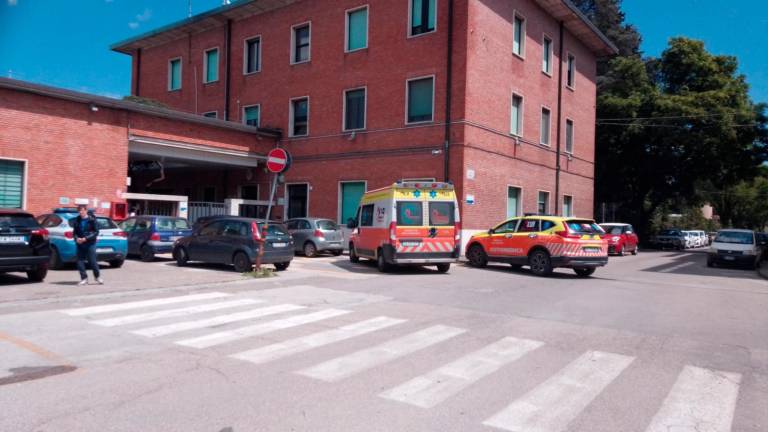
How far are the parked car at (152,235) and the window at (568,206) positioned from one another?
66.5 feet

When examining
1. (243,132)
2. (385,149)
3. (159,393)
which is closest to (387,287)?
(159,393)

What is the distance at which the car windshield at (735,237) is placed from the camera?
22716 millimetres

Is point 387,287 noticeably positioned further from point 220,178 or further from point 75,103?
point 220,178

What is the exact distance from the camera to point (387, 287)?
40.4ft

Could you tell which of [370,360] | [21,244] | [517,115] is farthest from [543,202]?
[370,360]

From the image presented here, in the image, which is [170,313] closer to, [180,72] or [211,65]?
[211,65]

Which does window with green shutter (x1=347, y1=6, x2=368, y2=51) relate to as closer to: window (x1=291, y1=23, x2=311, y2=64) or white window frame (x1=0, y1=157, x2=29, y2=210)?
window (x1=291, y1=23, x2=311, y2=64)

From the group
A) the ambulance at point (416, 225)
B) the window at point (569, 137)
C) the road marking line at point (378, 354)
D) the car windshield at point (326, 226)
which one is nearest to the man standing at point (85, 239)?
the ambulance at point (416, 225)

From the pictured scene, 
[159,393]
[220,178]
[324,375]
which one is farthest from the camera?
[220,178]

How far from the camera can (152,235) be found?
17.0 meters

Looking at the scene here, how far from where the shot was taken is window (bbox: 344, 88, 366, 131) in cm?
2450

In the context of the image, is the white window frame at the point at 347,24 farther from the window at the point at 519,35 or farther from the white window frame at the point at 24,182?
the white window frame at the point at 24,182

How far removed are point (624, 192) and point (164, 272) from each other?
36.3 m

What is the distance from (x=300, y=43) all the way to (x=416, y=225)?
15383 millimetres
